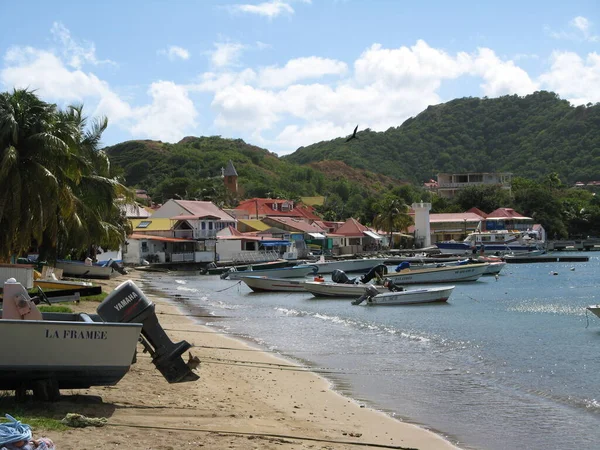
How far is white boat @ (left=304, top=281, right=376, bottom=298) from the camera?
36.8 metres

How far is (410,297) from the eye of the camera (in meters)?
34.3

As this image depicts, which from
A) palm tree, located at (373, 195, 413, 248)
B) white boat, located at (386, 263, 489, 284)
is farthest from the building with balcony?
white boat, located at (386, 263, 489, 284)

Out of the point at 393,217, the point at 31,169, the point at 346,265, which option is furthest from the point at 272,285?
the point at 393,217

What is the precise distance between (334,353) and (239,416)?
30.0ft

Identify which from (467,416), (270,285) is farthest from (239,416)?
(270,285)

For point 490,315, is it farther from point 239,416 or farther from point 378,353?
point 239,416

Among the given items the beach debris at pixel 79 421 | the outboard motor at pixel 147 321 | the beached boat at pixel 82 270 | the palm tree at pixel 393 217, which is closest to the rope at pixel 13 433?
the beach debris at pixel 79 421

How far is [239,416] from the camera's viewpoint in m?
11.0

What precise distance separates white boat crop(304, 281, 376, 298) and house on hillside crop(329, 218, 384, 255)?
5619 centimetres

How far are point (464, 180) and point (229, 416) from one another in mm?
149997

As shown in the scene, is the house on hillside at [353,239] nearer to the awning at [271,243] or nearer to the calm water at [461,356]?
the awning at [271,243]

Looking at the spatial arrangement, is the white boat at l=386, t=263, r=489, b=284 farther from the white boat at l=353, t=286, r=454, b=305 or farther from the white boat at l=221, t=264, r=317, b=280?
the white boat at l=221, t=264, r=317, b=280

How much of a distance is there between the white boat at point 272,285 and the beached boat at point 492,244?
50075mm

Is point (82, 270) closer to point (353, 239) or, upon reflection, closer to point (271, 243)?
point (271, 243)
